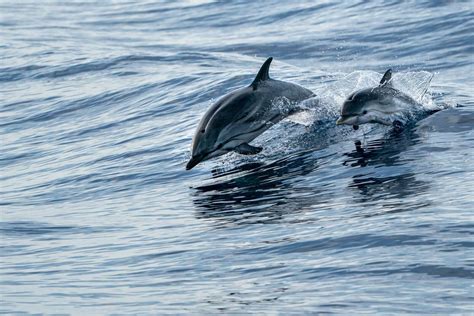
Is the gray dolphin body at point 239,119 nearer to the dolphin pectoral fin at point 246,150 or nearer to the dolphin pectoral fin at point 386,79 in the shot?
the dolphin pectoral fin at point 246,150

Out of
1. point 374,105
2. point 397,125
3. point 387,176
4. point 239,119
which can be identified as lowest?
point 387,176

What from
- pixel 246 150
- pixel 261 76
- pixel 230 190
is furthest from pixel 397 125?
pixel 230 190

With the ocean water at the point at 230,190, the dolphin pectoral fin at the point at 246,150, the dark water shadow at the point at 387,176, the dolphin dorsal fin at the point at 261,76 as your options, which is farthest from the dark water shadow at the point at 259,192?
the dolphin dorsal fin at the point at 261,76

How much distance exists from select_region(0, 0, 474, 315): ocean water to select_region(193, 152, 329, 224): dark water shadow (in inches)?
1.2

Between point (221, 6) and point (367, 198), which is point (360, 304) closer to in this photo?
point (367, 198)

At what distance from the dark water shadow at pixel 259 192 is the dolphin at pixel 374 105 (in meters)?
0.60

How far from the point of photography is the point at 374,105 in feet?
40.3

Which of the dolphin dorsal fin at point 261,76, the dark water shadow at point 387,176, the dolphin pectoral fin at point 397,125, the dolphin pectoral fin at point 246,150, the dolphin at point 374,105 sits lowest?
the dark water shadow at point 387,176

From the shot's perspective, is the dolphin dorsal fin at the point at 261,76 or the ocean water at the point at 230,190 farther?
the dolphin dorsal fin at the point at 261,76

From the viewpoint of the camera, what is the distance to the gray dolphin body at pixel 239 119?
11.7m

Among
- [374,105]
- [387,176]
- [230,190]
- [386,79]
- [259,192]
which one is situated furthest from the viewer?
[386,79]

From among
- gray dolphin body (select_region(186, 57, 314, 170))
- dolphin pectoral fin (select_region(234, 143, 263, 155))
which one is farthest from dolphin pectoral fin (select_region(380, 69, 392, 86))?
dolphin pectoral fin (select_region(234, 143, 263, 155))

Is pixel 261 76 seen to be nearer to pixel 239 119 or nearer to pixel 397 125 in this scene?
pixel 239 119

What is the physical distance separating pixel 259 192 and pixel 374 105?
5.91 ft
